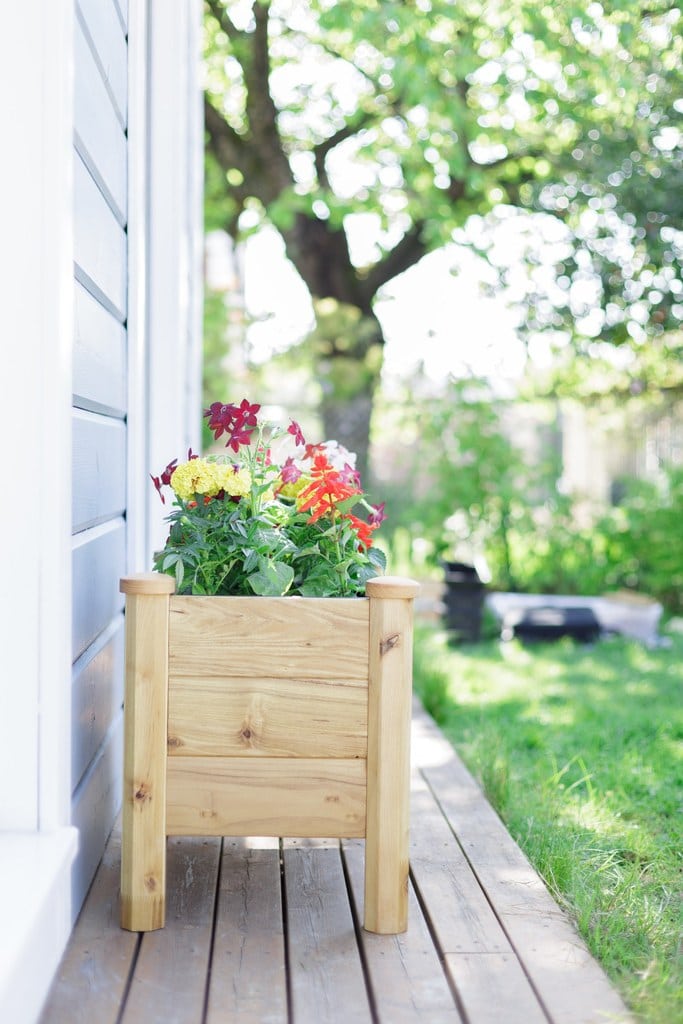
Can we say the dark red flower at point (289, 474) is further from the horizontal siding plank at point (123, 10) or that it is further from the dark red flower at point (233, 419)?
the horizontal siding plank at point (123, 10)

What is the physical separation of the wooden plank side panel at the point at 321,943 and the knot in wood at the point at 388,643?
49 cm

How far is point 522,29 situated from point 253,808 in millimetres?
4799

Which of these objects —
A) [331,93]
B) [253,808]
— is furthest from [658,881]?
[331,93]

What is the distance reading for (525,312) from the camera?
6754mm

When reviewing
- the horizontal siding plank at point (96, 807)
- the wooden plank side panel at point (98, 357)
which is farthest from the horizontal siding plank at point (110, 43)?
the horizontal siding plank at point (96, 807)

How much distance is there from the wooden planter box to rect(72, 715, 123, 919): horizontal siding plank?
141mm

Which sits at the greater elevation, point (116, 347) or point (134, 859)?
point (116, 347)

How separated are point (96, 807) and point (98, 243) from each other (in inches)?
44.1

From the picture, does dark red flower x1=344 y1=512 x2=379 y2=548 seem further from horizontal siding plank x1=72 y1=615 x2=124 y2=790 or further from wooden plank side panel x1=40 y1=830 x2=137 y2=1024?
wooden plank side panel x1=40 y1=830 x2=137 y2=1024

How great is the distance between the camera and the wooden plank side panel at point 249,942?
1.60m

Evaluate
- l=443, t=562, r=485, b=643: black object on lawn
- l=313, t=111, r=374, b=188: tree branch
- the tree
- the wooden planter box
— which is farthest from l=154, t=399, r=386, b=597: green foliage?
l=313, t=111, r=374, b=188: tree branch

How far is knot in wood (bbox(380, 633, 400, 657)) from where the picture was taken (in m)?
1.87

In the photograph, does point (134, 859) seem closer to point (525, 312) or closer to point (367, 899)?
point (367, 899)

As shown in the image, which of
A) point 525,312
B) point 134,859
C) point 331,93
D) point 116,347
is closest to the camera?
point 134,859
